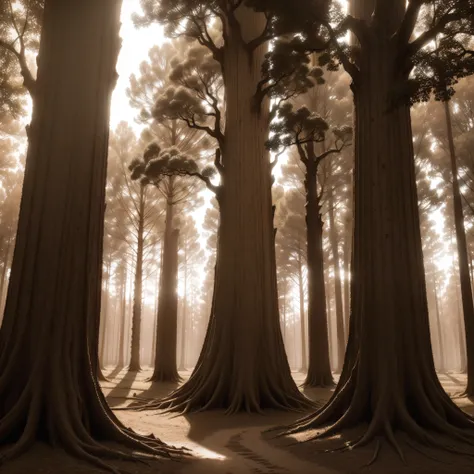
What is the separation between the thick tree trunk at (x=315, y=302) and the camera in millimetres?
12195

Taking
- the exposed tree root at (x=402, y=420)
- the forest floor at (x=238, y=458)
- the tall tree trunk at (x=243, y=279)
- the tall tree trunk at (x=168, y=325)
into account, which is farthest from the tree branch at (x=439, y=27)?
the tall tree trunk at (x=168, y=325)

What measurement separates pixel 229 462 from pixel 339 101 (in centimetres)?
1365

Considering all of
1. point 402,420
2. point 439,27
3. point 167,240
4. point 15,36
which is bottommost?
point 402,420

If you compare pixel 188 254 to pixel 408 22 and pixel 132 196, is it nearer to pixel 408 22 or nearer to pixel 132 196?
pixel 132 196

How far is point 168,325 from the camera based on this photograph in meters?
13.8

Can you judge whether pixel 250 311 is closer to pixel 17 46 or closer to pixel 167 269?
pixel 167 269

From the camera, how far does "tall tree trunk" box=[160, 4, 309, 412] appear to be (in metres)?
7.86

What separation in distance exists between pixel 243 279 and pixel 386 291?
372 centimetres

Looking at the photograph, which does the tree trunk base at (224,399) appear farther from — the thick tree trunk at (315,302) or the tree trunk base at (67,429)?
the thick tree trunk at (315,302)

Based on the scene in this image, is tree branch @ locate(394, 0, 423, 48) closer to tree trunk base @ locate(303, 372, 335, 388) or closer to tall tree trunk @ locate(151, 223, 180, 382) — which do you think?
tree trunk base @ locate(303, 372, 335, 388)

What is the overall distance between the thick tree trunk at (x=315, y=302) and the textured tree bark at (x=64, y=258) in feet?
28.0

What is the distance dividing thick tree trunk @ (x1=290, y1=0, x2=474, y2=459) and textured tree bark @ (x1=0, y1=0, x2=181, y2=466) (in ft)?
7.40

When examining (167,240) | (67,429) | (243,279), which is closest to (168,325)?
(167,240)

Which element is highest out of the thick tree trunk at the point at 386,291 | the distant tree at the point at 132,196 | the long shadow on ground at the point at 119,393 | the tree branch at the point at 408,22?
the distant tree at the point at 132,196
